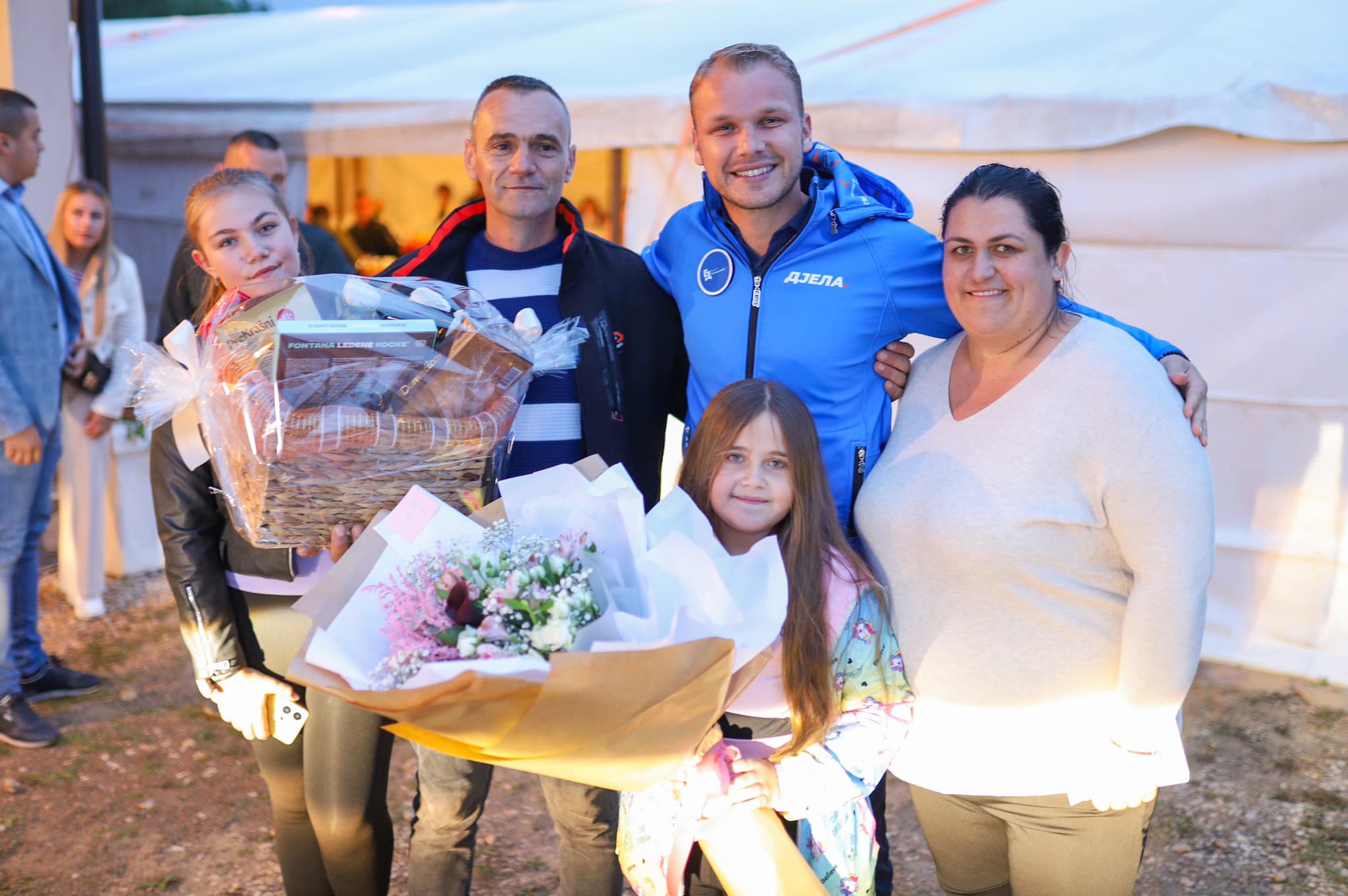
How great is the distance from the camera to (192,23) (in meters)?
10.7

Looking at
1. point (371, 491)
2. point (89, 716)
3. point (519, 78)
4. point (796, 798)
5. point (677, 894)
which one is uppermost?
point (519, 78)

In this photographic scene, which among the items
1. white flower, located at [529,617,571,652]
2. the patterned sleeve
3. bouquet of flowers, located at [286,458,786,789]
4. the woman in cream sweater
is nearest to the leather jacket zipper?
bouquet of flowers, located at [286,458,786,789]

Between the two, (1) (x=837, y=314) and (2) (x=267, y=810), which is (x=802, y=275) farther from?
(2) (x=267, y=810)

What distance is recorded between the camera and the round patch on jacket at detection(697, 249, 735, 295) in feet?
7.49

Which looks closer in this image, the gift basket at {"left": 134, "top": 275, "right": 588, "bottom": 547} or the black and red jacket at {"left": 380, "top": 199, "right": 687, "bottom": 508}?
the gift basket at {"left": 134, "top": 275, "right": 588, "bottom": 547}

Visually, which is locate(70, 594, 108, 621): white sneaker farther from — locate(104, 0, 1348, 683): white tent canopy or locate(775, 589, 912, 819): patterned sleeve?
locate(775, 589, 912, 819): patterned sleeve

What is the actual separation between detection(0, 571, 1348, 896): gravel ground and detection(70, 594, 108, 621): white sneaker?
19.6 inches

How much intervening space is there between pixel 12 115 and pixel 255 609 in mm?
2875

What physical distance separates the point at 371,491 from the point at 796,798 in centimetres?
87

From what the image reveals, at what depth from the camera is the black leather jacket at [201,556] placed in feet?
6.95

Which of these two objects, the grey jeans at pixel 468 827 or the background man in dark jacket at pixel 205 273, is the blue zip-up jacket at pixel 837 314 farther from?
the background man in dark jacket at pixel 205 273

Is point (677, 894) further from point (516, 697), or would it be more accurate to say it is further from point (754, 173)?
point (754, 173)

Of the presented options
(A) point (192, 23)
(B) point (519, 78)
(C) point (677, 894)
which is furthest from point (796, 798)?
(A) point (192, 23)

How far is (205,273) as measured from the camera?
3436mm
